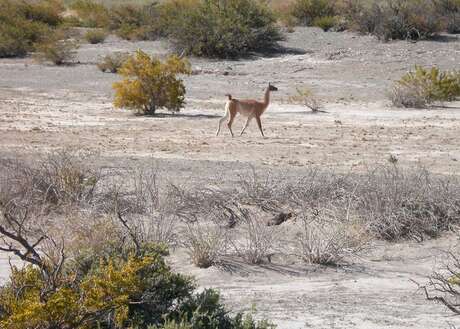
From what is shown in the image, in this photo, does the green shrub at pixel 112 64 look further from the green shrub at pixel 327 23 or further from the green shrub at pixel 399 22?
the green shrub at pixel 327 23

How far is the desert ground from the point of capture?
9.69 metres

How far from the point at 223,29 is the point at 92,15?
18825 mm

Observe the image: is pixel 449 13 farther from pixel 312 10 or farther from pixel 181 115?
pixel 181 115

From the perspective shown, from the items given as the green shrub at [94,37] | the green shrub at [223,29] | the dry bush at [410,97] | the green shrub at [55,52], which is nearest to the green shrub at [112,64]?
the green shrub at [55,52]

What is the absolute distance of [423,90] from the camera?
1011 inches

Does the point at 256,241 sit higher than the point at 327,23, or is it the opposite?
the point at 327,23

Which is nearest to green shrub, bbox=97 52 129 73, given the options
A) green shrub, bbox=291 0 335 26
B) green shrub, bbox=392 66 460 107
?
green shrub, bbox=392 66 460 107

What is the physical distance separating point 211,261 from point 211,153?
26.1 feet

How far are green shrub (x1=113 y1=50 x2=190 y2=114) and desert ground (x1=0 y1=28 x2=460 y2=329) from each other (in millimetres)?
391

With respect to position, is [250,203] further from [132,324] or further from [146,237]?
[132,324]

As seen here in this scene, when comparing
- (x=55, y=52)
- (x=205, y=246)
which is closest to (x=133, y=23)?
(x=55, y=52)

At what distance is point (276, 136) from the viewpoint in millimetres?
21031

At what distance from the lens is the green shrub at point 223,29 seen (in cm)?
3828

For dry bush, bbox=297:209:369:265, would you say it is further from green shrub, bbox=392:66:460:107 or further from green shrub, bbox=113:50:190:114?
green shrub, bbox=392:66:460:107
